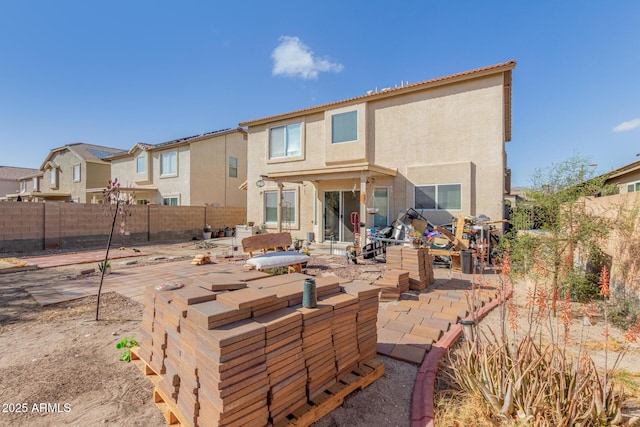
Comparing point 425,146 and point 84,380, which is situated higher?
point 425,146

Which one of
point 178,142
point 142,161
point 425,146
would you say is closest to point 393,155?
point 425,146

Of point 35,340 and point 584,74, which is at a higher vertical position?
point 584,74

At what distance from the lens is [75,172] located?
27094mm

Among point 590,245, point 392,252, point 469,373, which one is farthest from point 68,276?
point 590,245

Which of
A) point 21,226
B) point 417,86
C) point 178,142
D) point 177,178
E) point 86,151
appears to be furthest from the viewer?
point 86,151

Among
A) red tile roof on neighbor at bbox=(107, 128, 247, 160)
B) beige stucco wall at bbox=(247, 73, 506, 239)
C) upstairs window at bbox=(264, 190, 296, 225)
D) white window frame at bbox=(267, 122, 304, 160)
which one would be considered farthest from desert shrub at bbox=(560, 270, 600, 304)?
red tile roof on neighbor at bbox=(107, 128, 247, 160)

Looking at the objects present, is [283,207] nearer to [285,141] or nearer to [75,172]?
[285,141]

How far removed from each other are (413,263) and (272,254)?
12.0 ft

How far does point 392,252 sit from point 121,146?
39.4 m

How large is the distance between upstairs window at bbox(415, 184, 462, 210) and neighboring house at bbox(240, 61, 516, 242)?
1.5 inches

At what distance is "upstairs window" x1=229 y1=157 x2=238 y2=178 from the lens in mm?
22503

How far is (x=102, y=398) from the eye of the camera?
2811mm

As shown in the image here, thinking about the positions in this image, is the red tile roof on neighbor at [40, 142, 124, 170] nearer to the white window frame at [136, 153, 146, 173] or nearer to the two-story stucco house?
the two-story stucco house

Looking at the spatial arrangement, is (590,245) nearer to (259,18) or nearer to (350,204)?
(350,204)
